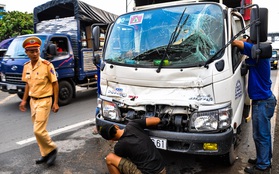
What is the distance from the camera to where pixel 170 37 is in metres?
3.37

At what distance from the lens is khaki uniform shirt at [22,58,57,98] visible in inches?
141

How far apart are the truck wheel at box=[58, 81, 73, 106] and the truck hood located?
422 cm

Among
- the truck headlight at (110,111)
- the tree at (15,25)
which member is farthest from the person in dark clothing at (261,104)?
the tree at (15,25)

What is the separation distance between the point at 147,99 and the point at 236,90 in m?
1.09

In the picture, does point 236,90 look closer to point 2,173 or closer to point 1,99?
point 2,173

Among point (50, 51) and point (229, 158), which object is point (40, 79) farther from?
point (50, 51)

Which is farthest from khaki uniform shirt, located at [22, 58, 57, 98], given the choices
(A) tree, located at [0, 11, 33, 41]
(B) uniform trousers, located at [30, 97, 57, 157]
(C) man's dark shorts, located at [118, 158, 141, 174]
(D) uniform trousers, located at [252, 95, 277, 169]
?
(A) tree, located at [0, 11, 33, 41]

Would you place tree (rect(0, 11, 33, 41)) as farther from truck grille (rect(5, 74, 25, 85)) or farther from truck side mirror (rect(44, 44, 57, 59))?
truck side mirror (rect(44, 44, 57, 59))

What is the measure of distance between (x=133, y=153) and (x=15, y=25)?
18.2 m

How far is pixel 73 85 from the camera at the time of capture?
7840mm

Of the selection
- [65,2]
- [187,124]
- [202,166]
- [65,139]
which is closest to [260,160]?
[202,166]

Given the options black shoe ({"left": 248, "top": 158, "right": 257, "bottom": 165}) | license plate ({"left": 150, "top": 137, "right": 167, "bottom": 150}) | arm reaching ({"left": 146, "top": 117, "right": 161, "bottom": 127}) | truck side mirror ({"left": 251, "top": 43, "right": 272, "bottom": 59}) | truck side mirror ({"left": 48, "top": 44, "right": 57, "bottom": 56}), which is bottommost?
black shoe ({"left": 248, "top": 158, "right": 257, "bottom": 165})

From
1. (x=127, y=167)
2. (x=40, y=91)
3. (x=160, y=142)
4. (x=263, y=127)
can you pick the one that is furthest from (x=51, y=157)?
(x=263, y=127)

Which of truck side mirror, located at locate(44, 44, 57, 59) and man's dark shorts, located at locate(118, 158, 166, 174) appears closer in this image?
man's dark shorts, located at locate(118, 158, 166, 174)
